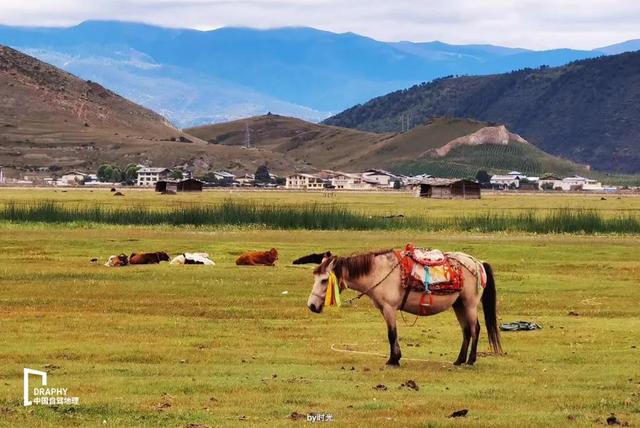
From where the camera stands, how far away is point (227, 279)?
1366 inches

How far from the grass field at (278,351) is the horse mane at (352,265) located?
1.42 meters

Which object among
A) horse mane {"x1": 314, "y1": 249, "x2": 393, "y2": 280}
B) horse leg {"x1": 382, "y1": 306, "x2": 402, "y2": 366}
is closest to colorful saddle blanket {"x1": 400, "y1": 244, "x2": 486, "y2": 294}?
horse mane {"x1": 314, "y1": 249, "x2": 393, "y2": 280}

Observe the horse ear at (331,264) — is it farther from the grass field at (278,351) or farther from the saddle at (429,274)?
the grass field at (278,351)

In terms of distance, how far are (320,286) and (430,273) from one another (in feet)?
5.65

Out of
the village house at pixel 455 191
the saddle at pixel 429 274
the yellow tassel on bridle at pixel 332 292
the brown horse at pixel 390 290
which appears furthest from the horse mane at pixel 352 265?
the village house at pixel 455 191

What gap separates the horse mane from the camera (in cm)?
1892

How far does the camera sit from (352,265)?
1902 cm

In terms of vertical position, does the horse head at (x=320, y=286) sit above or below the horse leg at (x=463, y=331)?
above

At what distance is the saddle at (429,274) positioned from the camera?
18.7 metres

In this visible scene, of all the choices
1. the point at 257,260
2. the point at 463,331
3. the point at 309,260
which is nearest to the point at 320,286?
the point at 463,331

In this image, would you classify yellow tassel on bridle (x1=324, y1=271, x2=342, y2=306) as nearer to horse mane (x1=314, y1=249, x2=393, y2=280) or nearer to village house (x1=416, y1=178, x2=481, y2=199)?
horse mane (x1=314, y1=249, x2=393, y2=280)

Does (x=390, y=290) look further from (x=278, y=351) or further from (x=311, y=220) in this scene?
(x=311, y=220)

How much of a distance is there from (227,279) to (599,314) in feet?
38.4

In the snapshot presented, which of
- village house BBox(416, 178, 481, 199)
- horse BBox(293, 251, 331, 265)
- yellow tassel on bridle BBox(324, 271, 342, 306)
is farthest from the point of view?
village house BBox(416, 178, 481, 199)
